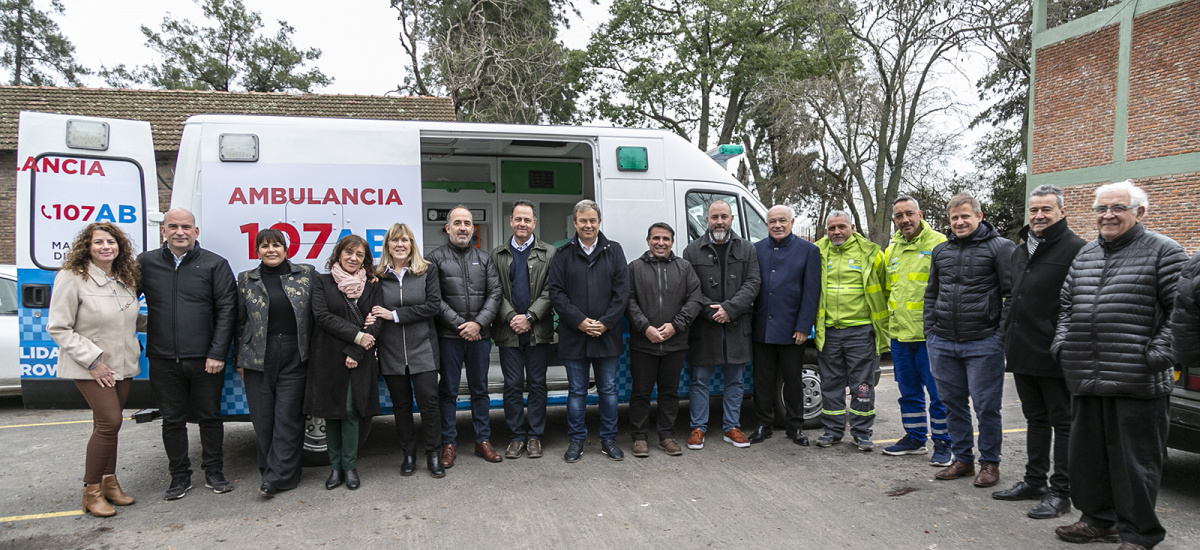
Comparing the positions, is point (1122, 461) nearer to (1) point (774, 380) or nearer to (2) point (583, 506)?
(1) point (774, 380)

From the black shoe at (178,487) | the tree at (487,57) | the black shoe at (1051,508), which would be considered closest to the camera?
the black shoe at (1051,508)

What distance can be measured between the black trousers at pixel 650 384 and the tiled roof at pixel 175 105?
14261 millimetres

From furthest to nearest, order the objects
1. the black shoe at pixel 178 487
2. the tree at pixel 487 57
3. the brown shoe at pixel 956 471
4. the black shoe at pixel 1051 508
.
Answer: the tree at pixel 487 57 < the brown shoe at pixel 956 471 < the black shoe at pixel 178 487 < the black shoe at pixel 1051 508

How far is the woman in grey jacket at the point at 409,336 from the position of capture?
190 inches

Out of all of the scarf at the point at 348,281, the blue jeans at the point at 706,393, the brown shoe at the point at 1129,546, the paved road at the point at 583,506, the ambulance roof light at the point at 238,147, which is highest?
the ambulance roof light at the point at 238,147

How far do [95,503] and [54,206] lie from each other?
1952mm

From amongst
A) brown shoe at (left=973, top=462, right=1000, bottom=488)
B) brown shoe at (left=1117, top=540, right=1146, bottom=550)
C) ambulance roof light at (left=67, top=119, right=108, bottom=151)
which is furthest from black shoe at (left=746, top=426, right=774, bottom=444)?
ambulance roof light at (left=67, top=119, right=108, bottom=151)

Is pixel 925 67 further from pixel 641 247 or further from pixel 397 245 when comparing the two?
pixel 397 245

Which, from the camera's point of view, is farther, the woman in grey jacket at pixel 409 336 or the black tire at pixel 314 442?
the black tire at pixel 314 442

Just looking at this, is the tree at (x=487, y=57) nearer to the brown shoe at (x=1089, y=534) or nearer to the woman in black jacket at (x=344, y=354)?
the woman in black jacket at (x=344, y=354)

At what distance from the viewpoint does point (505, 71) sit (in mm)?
21047

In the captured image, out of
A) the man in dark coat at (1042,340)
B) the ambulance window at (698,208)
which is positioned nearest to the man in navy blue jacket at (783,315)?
the ambulance window at (698,208)

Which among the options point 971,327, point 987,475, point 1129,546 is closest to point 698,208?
point 971,327

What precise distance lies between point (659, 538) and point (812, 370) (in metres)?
2.84
